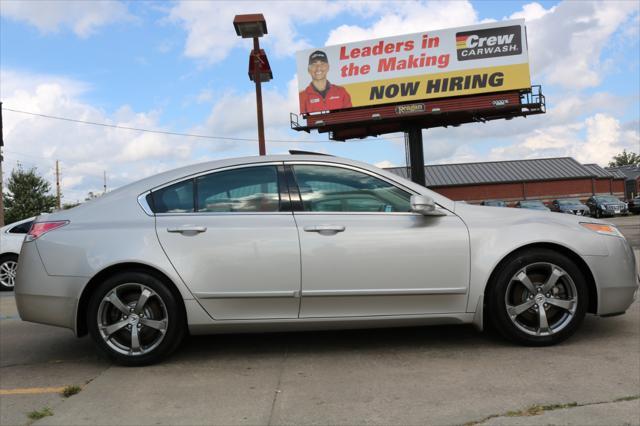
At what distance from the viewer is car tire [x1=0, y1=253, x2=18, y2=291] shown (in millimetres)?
9547

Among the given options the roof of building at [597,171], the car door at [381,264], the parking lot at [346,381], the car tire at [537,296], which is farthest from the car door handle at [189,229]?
the roof of building at [597,171]

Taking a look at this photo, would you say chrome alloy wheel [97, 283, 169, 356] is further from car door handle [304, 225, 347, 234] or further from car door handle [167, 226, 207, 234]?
car door handle [304, 225, 347, 234]

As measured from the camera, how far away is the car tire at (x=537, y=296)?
3.84 m

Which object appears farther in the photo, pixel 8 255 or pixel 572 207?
pixel 572 207

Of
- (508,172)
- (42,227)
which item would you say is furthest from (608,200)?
(42,227)

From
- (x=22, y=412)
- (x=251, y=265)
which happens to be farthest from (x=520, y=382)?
(x=22, y=412)

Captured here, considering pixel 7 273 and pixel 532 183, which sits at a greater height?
pixel 532 183

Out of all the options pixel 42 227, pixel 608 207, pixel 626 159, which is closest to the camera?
→ pixel 42 227

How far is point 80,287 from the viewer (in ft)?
12.5

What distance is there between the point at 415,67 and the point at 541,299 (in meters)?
36.4

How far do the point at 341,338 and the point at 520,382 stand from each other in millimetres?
1589

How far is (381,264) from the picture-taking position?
377cm

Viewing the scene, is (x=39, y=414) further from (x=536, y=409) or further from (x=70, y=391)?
(x=536, y=409)

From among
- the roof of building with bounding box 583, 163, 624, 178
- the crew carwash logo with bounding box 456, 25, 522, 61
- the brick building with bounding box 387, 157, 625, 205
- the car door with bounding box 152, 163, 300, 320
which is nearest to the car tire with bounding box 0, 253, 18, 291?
the car door with bounding box 152, 163, 300, 320
